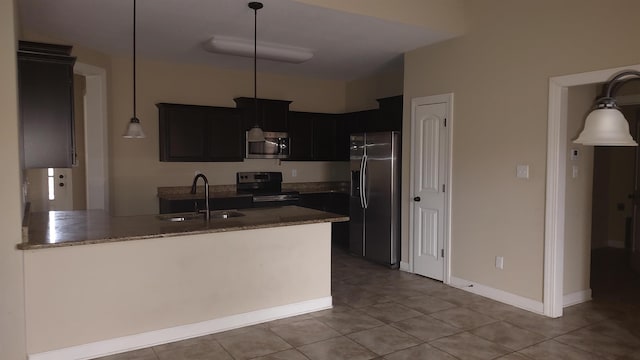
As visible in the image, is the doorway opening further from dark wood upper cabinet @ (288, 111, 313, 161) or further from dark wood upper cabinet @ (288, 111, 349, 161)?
dark wood upper cabinet @ (288, 111, 313, 161)

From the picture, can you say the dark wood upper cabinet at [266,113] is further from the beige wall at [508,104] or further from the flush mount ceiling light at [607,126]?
the flush mount ceiling light at [607,126]

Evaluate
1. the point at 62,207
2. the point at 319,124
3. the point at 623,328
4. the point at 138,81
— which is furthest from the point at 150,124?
the point at 623,328

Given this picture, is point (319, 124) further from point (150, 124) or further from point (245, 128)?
point (150, 124)

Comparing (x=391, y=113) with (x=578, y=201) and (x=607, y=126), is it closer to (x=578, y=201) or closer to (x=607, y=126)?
(x=578, y=201)

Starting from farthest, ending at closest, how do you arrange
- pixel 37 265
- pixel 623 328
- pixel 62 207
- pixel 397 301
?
pixel 62 207 → pixel 397 301 → pixel 623 328 → pixel 37 265

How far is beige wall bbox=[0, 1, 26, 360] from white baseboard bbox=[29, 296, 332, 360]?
22 cm

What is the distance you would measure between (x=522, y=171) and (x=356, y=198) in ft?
8.21

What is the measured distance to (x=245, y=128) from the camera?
671cm

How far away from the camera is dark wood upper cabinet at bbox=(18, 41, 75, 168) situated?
322cm

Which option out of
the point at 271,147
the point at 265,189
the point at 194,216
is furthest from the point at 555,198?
the point at 265,189

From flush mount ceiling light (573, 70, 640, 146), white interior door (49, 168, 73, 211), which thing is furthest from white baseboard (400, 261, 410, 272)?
white interior door (49, 168, 73, 211)

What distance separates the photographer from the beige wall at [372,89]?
22.6ft

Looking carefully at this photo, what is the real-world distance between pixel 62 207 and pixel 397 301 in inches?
258

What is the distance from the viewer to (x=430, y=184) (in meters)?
5.34
